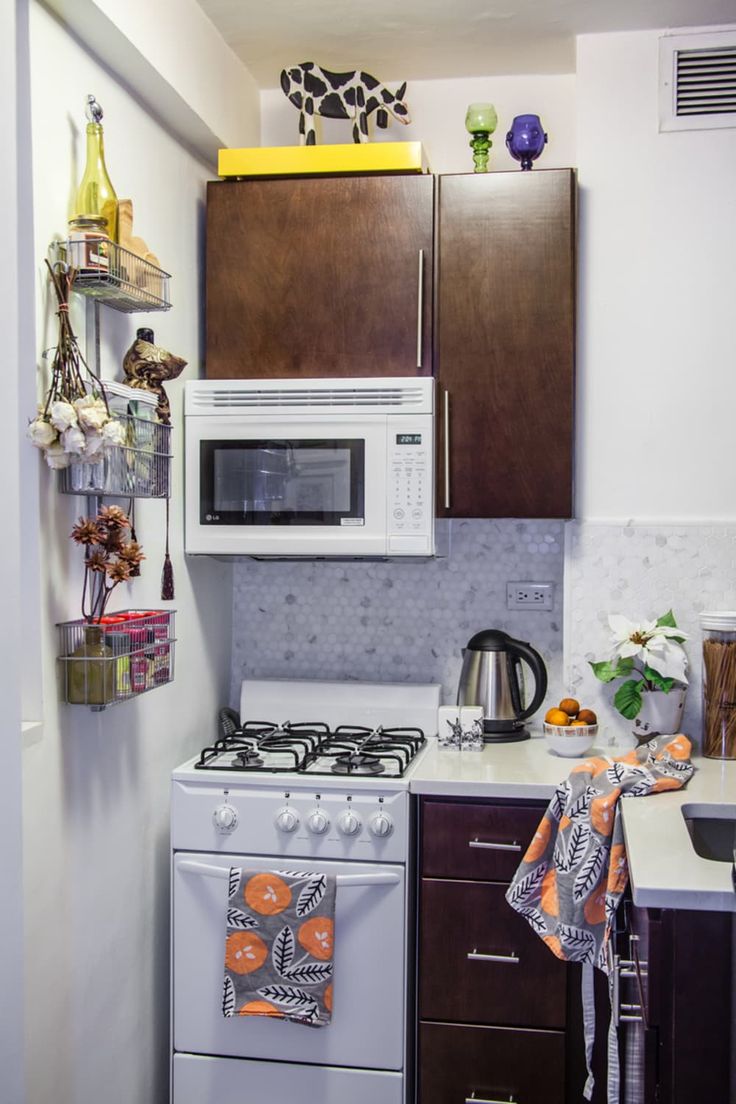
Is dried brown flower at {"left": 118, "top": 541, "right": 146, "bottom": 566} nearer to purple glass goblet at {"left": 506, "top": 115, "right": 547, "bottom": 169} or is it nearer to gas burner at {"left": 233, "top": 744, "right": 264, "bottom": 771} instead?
gas burner at {"left": 233, "top": 744, "right": 264, "bottom": 771}

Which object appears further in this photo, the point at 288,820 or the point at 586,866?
the point at 288,820

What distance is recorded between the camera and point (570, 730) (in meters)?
2.58

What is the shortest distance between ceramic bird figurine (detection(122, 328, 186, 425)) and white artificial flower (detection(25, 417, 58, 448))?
0.42 m

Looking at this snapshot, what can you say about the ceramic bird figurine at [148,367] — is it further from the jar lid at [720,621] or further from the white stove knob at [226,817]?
the jar lid at [720,621]

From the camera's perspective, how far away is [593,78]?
2.69m

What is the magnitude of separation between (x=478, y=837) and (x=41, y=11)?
72.3 inches

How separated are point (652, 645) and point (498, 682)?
16.5 inches

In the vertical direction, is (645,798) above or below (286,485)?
below

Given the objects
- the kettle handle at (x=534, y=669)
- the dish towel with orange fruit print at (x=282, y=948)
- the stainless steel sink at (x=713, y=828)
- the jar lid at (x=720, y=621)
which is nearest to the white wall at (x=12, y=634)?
A: the dish towel with orange fruit print at (x=282, y=948)

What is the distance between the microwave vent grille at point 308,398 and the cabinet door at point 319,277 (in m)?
0.06

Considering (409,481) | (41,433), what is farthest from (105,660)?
(409,481)

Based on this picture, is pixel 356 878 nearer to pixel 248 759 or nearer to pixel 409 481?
pixel 248 759

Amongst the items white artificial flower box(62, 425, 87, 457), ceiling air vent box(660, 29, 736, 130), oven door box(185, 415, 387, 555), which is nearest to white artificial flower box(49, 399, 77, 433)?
white artificial flower box(62, 425, 87, 457)

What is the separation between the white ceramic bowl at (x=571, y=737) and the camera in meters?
2.58
